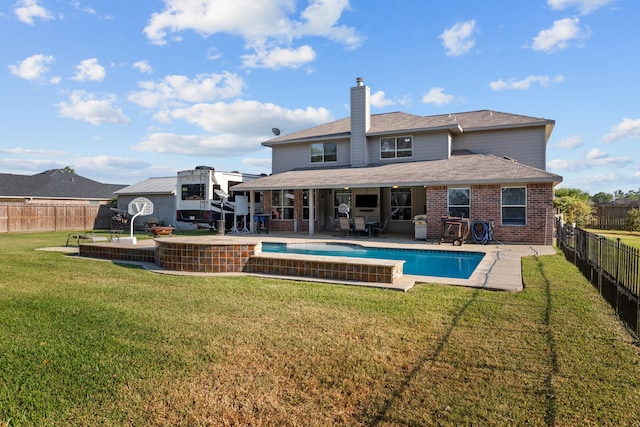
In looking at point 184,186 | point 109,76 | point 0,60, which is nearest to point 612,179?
point 184,186

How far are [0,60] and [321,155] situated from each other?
14.2 metres

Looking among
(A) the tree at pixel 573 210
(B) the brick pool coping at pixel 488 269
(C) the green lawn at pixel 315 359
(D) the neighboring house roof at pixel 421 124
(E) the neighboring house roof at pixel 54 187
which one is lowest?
(C) the green lawn at pixel 315 359

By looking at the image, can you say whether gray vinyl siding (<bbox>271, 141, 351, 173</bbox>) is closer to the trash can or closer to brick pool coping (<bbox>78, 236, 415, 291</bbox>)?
the trash can

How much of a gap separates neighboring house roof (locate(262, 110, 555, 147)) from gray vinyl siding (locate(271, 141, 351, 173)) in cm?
48

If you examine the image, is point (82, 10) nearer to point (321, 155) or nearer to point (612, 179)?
point (321, 155)

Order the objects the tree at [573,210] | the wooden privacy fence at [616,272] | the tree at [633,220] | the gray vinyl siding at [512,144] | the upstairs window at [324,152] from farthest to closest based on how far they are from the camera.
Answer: the tree at [573,210]
the tree at [633,220]
the upstairs window at [324,152]
the gray vinyl siding at [512,144]
the wooden privacy fence at [616,272]

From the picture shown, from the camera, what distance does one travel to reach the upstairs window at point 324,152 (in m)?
22.1

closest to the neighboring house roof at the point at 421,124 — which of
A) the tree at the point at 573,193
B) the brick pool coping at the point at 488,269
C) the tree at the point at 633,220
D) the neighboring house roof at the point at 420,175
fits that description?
the neighboring house roof at the point at 420,175

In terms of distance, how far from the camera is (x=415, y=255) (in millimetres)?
12844

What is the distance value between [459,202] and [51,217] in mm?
24598

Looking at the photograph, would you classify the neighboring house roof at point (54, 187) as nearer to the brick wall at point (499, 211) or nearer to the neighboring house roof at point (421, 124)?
the neighboring house roof at point (421, 124)

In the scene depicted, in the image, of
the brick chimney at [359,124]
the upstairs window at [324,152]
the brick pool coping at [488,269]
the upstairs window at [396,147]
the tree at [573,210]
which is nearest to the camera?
the brick pool coping at [488,269]

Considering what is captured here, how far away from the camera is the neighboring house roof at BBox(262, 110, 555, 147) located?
18953mm

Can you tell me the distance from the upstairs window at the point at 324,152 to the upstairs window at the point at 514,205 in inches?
373
